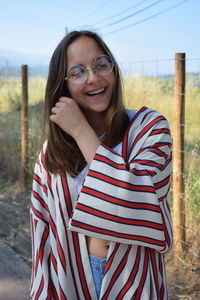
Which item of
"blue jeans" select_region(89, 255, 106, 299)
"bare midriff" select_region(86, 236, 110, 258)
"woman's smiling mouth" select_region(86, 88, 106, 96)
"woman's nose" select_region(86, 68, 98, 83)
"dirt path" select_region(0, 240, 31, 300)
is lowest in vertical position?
"dirt path" select_region(0, 240, 31, 300)

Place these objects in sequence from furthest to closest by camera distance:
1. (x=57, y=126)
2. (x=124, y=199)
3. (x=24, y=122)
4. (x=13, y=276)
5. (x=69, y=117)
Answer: (x=24, y=122) → (x=13, y=276) → (x=57, y=126) → (x=69, y=117) → (x=124, y=199)

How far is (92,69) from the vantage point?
1.27 meters

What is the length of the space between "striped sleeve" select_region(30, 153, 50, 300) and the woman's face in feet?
0.98

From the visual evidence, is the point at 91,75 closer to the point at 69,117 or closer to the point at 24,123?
the point at 69,117

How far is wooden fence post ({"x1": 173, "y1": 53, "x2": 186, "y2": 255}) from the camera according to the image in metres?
2.96

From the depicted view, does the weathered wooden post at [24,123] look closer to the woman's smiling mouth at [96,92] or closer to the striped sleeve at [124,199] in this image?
the woman's smiling mouth at [96,92]

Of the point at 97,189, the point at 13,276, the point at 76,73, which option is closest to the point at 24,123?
the point at 13,276

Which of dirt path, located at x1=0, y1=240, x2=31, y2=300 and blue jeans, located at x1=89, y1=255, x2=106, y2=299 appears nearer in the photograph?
blue jeans, located at x1=89, y1=255, x2=106, y2=299

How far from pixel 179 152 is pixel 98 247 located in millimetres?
1873

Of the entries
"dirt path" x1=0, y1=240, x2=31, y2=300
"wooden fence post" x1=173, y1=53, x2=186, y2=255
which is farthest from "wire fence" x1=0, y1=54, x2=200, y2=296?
"dirt path" x1=0, y1=240, x2=31, y2=300

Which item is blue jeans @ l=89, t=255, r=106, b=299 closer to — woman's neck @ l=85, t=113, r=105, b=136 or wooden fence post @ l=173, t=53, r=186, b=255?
woman's neck @ l=85, t=113, r=105, b=136

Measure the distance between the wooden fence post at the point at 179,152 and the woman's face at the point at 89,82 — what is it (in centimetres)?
173

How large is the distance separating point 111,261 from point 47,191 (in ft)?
1.19

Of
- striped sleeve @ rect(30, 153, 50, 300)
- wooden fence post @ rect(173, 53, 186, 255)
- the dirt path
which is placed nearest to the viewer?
striped sleeve @ rect(30, 153, 50, 300)
